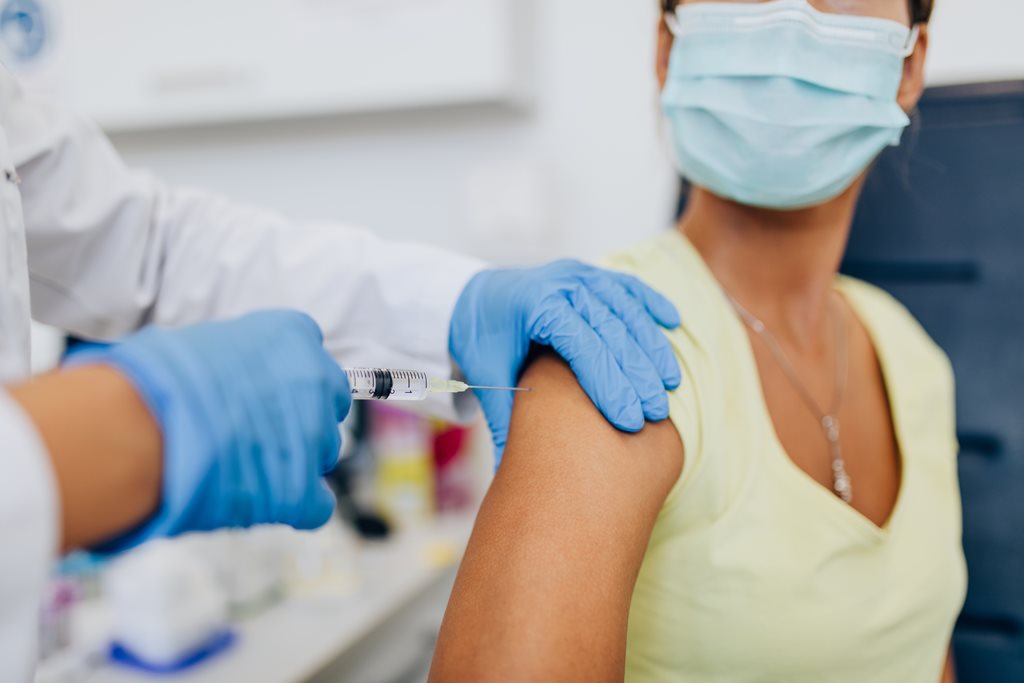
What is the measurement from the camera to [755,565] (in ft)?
2.56

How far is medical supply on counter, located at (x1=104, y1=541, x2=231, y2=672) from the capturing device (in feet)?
3.99

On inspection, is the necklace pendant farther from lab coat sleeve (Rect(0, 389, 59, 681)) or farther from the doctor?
lab coat sleeve (Rect(0, 389, 59, 681))

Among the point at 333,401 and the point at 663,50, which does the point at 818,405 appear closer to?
the point at 663,50

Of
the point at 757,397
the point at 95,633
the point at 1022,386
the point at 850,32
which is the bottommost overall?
the point at 95,633

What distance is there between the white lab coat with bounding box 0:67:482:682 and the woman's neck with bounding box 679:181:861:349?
0.32 metres

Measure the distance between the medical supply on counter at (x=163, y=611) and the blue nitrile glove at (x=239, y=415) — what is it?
2.52 feet

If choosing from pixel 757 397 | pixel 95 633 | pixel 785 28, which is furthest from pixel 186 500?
pixel 95 633

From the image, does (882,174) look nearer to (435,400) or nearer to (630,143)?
(630,143)

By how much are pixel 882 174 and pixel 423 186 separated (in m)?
1.00

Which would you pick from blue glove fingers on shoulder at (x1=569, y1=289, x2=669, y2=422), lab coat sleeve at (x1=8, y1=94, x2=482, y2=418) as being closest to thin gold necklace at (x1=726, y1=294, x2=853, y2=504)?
blue glove fingers on shoulder at (x1=569, y1=289, x2=669, y2=422)

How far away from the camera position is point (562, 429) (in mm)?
723

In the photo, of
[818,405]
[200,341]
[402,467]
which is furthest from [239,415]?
[402,467]

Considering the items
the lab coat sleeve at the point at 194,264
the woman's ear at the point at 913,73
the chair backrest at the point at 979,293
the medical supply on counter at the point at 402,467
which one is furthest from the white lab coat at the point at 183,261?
the chair backrest at the point at 979,293

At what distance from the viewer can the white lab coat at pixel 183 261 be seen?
994mm
